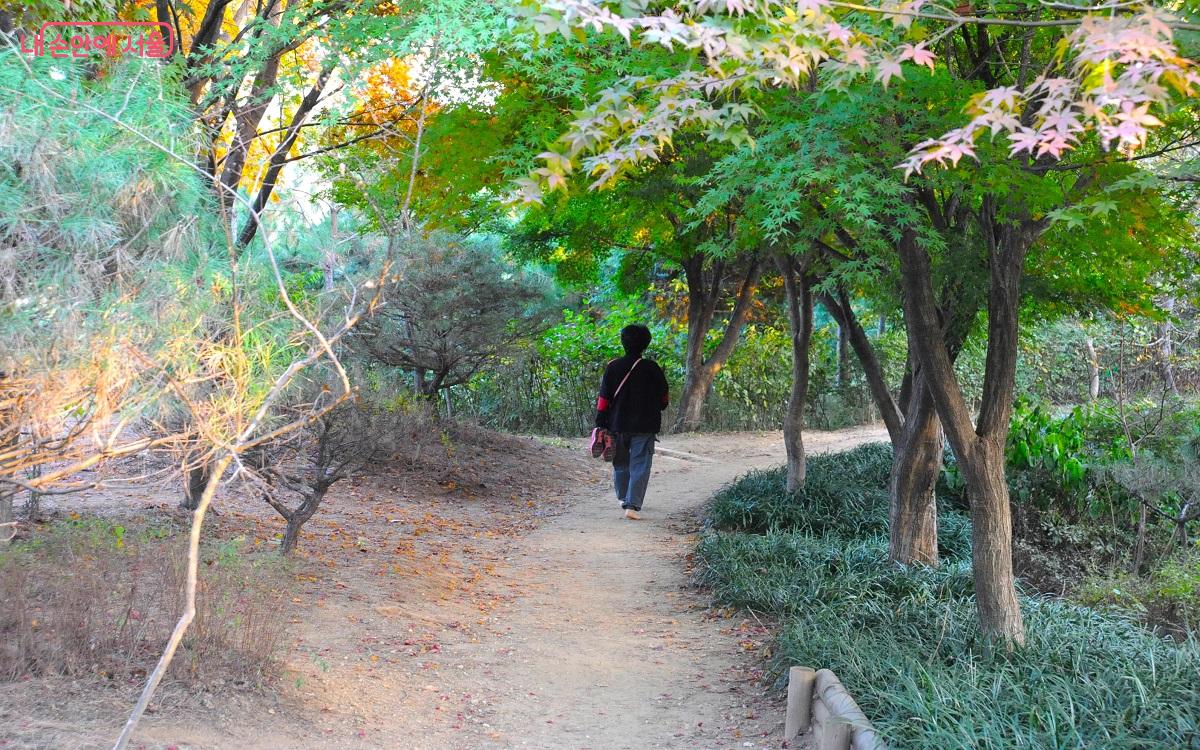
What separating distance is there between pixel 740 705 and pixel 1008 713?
136cm

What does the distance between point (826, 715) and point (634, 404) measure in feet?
18.1

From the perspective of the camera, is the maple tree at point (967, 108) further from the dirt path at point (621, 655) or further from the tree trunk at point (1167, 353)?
the tree trunk at point (1167, 353)

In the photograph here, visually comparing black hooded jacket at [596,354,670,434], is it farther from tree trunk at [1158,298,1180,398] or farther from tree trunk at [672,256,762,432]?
tree trunk at [672,256,762,432]

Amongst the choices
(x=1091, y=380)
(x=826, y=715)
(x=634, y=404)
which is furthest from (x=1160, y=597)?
(x=1091, y=380)

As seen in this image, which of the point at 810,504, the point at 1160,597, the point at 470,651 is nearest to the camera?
the point at 470,651

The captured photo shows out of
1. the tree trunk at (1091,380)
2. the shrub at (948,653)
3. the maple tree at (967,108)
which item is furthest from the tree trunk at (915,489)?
the tree trunk at (1091,380)

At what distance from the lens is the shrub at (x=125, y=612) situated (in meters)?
4.25

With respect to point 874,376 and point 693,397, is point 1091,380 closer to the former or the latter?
point 693,397

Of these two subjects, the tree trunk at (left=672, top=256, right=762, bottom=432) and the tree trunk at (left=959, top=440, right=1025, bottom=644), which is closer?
the tree trunk at (left=959, top=440, right=1025, bottom=644)

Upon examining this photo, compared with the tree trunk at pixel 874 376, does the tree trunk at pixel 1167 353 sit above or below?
above

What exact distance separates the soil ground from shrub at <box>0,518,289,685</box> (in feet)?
0.48

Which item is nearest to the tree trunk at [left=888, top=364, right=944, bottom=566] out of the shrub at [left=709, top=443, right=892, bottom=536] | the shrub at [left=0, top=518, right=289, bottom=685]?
the shrub at [left=709, top=443, right=892, bottom=536]

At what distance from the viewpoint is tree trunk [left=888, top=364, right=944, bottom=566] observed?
7.29 m

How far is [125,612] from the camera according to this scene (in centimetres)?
452
